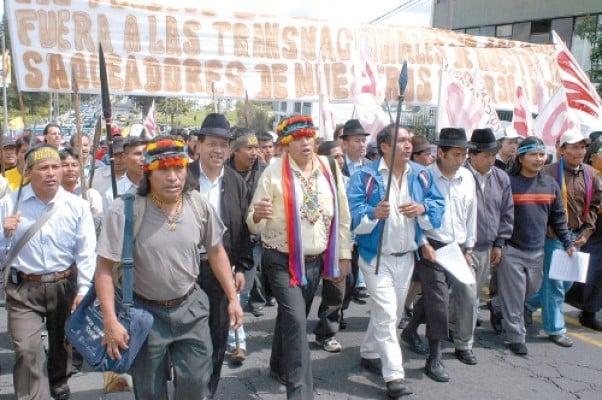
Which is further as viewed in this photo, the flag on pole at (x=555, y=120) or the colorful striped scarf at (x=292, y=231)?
the flag on pole at (x=555, y=120)

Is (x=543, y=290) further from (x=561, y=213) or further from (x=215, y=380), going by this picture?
(x=215, y=380)

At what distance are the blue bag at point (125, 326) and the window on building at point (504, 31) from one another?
26125 mm

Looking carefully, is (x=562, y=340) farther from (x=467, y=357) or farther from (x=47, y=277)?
(x=47, y=277)

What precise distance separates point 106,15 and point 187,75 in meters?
1.31

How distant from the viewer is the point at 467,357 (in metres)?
5.01

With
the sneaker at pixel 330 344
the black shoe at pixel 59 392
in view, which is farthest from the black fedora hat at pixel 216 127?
the sneaker at pixel 330 344

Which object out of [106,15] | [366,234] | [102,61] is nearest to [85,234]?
[102,61]

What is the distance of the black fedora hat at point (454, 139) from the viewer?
4818mm

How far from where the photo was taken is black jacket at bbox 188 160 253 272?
13.6ft

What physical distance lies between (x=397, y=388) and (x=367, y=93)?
5.36 meters

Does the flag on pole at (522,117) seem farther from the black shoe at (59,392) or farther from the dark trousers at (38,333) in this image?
the black shoe at (59,392)

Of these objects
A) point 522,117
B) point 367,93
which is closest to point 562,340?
point 522,117

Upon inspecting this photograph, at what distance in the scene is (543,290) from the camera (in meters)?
5.73

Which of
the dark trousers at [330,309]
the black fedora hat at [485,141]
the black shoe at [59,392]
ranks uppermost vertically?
the black fedora hat at [485,141]
